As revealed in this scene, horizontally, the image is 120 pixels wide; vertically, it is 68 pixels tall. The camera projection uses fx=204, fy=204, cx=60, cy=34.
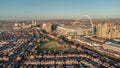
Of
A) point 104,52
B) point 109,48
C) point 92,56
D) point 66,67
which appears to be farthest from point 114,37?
point 66,67

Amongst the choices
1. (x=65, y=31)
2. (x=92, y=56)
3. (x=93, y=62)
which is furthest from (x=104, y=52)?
(x=65, y=31)

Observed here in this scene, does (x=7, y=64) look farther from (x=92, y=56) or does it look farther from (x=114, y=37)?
(x=114, y=37)

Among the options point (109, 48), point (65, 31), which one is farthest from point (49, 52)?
point (65, 31)

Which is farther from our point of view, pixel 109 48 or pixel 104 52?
pixel 109 48

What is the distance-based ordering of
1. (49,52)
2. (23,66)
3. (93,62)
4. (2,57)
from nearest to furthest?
1. (23,66)
2. (93,62)
3. (2,57)
4. (49,52)

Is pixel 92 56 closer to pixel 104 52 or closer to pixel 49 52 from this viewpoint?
pixel 104 52

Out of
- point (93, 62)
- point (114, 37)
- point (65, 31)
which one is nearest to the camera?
point (93, 62)

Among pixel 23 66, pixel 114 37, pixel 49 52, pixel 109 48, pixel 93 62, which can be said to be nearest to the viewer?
pixel 23 66

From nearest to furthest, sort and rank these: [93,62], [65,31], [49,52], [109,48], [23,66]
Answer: [23,66] → [93,62] → [49,52] → [109,48] → [65,31]
